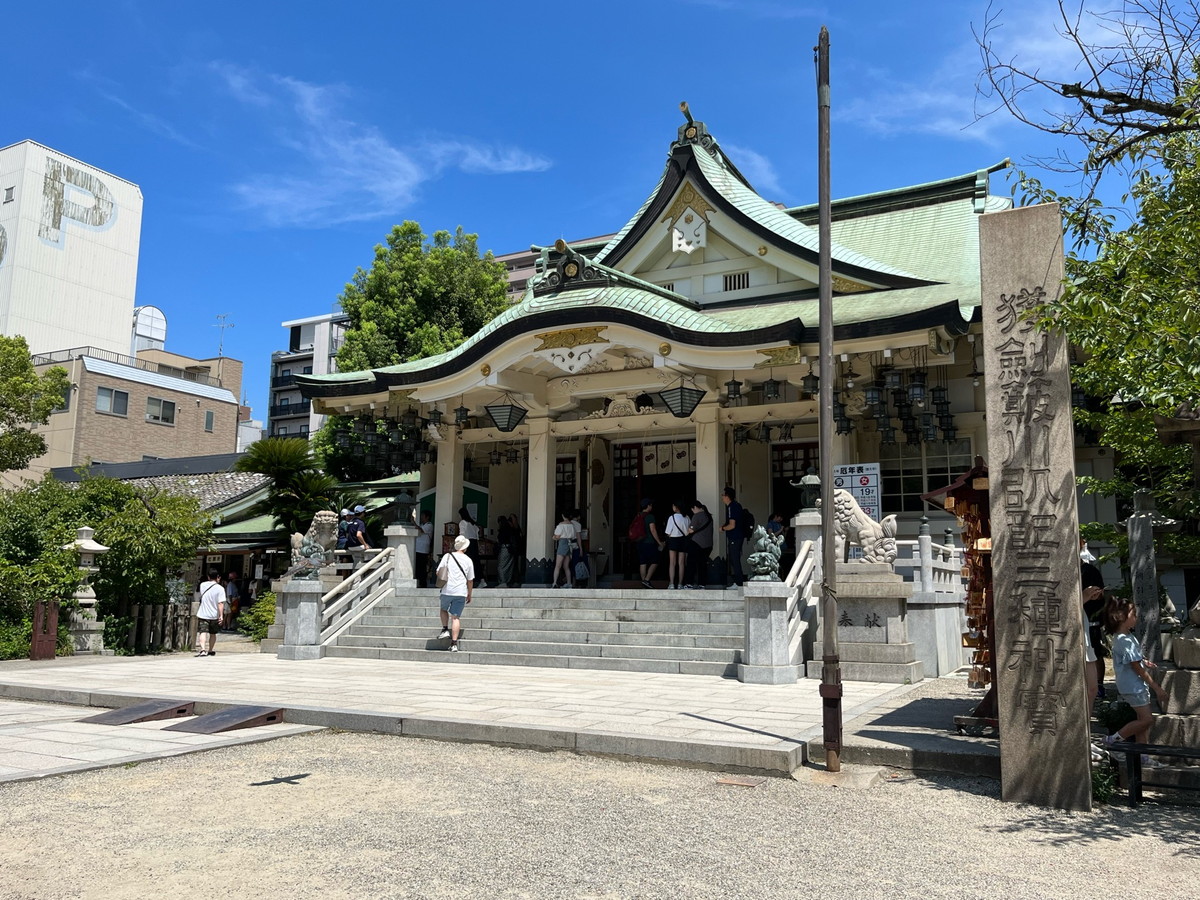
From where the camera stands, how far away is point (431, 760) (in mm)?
7250

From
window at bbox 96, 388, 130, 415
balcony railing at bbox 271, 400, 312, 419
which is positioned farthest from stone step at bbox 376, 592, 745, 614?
balcony railing at bbox 271, 400, 312, 419

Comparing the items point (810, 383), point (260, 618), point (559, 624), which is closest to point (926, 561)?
point (810, 383)

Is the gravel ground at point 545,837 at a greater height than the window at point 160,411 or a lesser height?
lesser

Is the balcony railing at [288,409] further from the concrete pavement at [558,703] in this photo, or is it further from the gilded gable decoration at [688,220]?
the concrete pavement at [558,703]

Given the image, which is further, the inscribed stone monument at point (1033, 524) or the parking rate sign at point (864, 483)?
the parking rate sign at point (864, 483)

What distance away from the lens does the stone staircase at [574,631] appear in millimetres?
12969

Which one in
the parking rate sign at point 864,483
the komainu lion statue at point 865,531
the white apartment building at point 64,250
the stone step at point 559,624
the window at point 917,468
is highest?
the white apartment building at point 64,250

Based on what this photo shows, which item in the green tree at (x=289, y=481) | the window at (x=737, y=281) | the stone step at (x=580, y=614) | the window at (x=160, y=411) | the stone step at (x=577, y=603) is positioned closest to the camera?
the stone step at (x=580, y=614)

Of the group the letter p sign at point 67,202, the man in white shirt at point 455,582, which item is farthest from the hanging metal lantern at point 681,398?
the letter p sign at point 67,202

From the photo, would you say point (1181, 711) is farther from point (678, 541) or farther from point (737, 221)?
point (737, 221)

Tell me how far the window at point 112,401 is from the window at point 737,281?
36.7m

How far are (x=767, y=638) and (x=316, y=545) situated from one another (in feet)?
28.8

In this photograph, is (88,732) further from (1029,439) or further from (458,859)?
(1029,439)

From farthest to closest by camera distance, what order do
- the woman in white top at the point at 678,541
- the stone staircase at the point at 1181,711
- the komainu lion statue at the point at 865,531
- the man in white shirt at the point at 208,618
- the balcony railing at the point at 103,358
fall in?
the balcony railing at the point at 103,358, the man in white shirt at the point at 208,618, the woman in white top at the point at 678,541, the komainu lion statue at the point at 865,531, the stone staircase at the point at 1181,711
